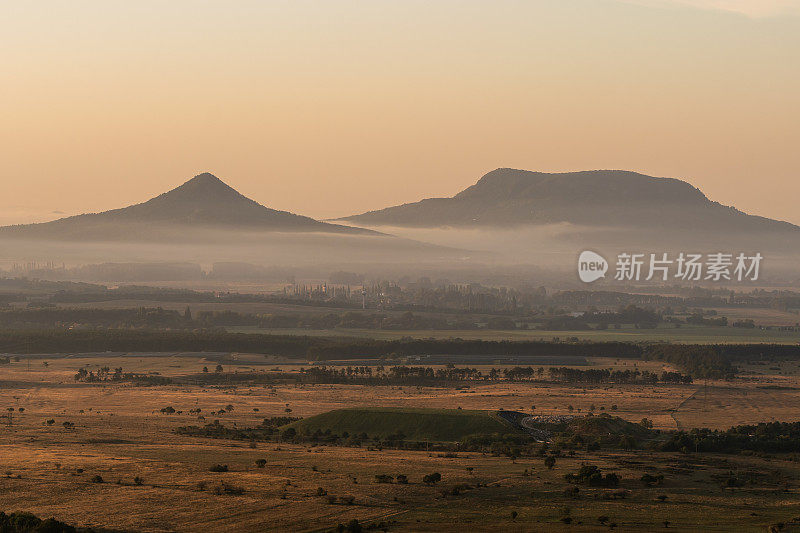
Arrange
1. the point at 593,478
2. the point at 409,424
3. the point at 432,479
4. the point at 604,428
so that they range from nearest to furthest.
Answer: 1. the point at 432,479
2. the point at 593,478
3. the point at 604,428
4. the point at 409,424

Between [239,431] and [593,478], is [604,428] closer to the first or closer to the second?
[593,478]

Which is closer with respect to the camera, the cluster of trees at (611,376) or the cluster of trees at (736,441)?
the cluster of trees at (736,441)

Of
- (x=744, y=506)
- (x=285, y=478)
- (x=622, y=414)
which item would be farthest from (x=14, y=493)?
(x=622, y=414)

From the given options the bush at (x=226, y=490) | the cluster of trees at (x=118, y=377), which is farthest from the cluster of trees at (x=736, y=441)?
the cluster of trees at (x=118, y=377)

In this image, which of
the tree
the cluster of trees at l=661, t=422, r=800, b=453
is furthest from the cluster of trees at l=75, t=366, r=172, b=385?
the tree

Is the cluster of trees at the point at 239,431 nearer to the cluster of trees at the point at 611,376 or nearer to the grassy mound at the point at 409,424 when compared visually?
the grassy mound at the point at 409,424

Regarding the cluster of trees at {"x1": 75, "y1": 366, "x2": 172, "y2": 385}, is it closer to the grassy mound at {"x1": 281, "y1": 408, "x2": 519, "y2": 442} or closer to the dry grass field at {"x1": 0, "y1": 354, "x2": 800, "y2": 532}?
the dry grass field at {"x1": 0, "y1": 354, "x2": 800, "y2": 532}

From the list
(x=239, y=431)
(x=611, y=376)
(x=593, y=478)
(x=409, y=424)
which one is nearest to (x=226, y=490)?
(x=593, y=478)
